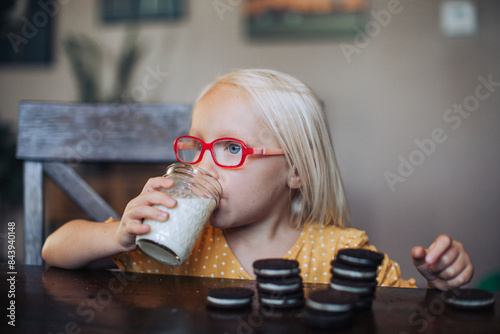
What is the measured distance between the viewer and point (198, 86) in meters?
3.08

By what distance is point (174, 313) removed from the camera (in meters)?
0.67

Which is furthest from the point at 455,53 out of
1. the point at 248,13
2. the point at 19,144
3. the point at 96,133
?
the point at 19,144

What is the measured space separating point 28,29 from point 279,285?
10.2 feet

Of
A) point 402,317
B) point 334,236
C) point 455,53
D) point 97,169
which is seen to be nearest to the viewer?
point 402,317

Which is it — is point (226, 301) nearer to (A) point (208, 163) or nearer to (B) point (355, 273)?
(B) point (355, 273)

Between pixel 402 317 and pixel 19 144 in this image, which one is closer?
pixel 402 317

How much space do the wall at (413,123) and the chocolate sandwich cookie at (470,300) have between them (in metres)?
2.05

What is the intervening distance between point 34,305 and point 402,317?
515 mm

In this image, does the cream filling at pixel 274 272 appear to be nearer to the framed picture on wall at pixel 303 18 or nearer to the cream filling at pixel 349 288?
the cream filling at pixel 349 288

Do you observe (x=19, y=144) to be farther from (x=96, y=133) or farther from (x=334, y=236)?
(x=334, y=236)

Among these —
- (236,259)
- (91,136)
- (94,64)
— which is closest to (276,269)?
(236,259)

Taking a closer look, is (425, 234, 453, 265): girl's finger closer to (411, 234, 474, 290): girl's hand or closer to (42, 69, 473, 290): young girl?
(411, 234, 474, 290): girl's hand

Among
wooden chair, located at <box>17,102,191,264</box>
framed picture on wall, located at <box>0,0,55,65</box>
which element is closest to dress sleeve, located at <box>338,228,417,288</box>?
wooden chair, located at <box>17,102,191,264</box>

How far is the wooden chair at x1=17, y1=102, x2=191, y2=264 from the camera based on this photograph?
139 centimetres
